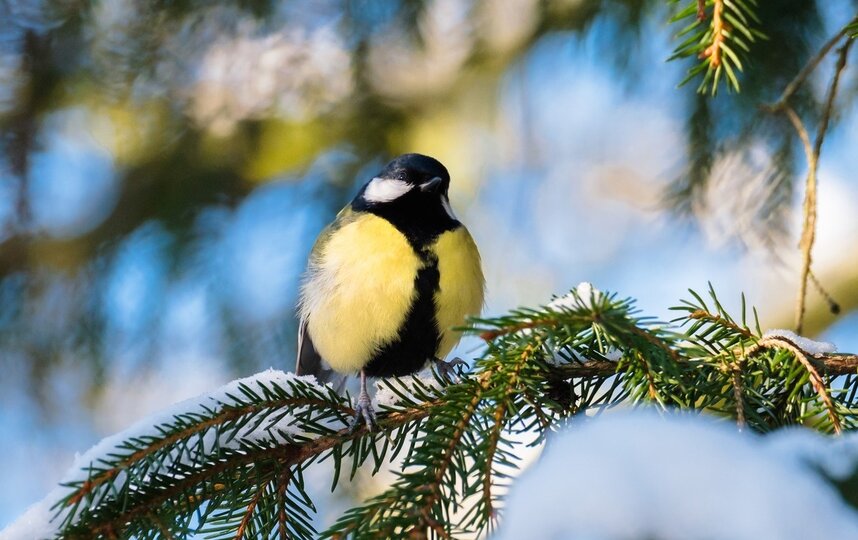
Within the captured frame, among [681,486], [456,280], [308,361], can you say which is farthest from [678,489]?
[308,361]

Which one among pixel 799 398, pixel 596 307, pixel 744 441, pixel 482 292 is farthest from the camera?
pixel 482 292

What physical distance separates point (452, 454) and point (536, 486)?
0.33m

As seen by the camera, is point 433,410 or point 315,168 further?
point 315,168

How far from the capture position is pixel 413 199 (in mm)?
1910

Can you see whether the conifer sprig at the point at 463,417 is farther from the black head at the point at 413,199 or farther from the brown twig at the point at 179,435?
the black head at the point at 413,199

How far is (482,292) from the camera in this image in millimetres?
1854

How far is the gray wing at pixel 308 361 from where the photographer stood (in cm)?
209

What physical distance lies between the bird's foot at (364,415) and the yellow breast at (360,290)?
52 centimetres

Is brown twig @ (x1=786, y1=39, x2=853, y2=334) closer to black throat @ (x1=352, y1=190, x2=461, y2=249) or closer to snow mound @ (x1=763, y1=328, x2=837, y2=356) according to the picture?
snow mound @ (x1=763, y1=328, x2=837, y2=356)

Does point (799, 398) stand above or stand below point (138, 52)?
below

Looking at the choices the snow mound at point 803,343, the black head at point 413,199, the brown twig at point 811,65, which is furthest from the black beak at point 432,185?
the snow mound at point 803,343

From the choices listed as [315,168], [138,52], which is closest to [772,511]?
[315,168]

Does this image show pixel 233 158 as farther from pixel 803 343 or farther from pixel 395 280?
pixel 803 343

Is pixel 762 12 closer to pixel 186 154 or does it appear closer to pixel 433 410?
pixel 433 410
